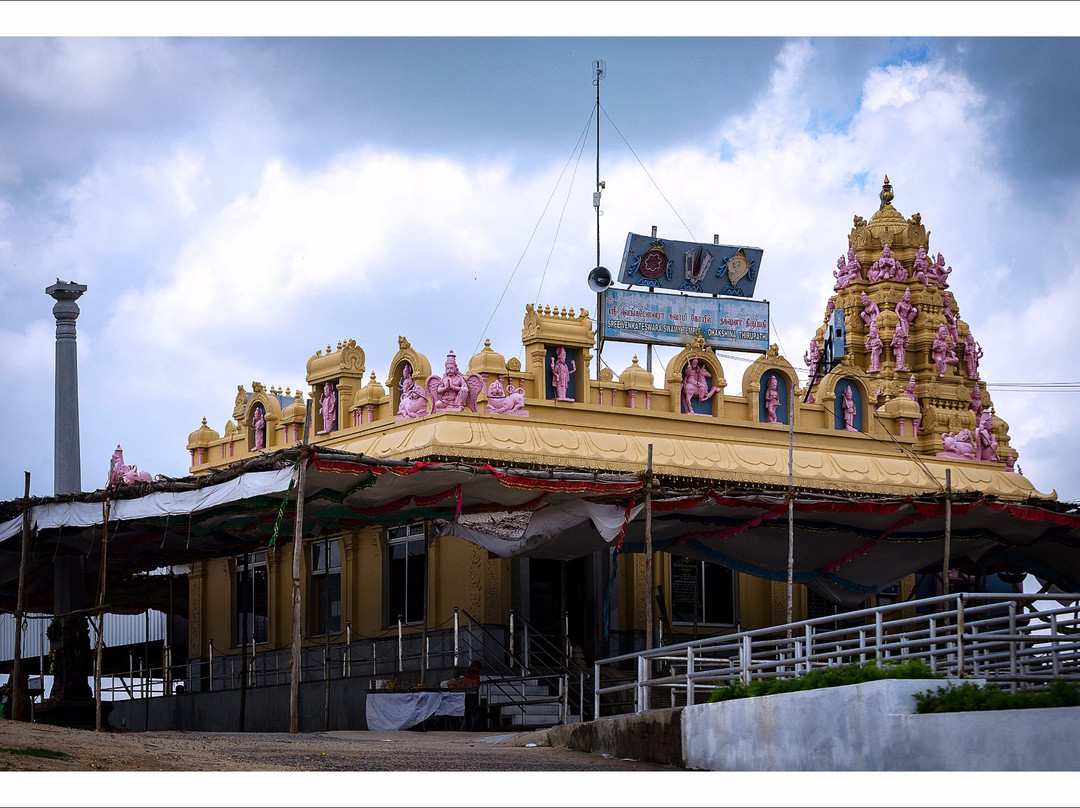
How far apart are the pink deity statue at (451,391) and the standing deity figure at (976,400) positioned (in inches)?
1025

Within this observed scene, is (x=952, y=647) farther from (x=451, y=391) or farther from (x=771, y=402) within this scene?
(x=771, y=402)

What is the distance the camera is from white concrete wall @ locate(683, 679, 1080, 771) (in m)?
13.8

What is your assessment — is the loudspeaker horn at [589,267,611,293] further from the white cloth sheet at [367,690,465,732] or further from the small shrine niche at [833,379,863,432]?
the white cloth sheet at [367,690,465,732]

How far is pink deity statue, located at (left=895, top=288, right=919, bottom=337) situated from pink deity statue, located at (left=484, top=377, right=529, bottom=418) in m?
23.8

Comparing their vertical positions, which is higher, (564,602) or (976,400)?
(976,400)

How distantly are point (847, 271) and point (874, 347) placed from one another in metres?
2.83

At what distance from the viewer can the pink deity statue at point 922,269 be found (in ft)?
160

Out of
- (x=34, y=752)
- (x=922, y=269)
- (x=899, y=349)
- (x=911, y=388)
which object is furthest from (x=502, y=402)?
(x=922, y=269)

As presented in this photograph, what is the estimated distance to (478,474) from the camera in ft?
75.0

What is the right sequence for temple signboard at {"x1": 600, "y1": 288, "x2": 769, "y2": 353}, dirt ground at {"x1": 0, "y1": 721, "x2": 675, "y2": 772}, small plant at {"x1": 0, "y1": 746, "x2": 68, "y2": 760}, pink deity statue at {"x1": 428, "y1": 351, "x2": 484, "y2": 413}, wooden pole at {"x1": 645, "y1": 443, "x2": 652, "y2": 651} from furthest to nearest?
temple signboard at {"x1": 600, "y1": 288, "x2": 769, "y2": 353}, pink deity statue at {"x1": 428, "y1": 351, "x2": 484, "y2": 413}, wooden pole at {"x1": 645, "y1": 443, "x2": 652, "y2": 651}, dirt ground at {"x1": 0, "y1": 721, "x2": 675, "y2": 772}, small plant at {"x1": 0, "y1": 746, "x2": 68, "y2": 760}

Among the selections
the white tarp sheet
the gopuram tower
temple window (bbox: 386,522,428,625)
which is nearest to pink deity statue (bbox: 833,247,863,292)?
the gopuram tower

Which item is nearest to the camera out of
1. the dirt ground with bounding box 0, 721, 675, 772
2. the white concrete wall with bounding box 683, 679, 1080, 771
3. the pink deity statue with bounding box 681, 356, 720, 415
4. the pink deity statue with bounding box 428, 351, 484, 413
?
the white concrete wall with bounding box 683, 679, 1080, 771

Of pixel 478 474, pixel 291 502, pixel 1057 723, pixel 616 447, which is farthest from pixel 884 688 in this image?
pixel 616 447

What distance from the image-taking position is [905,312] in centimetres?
4841
